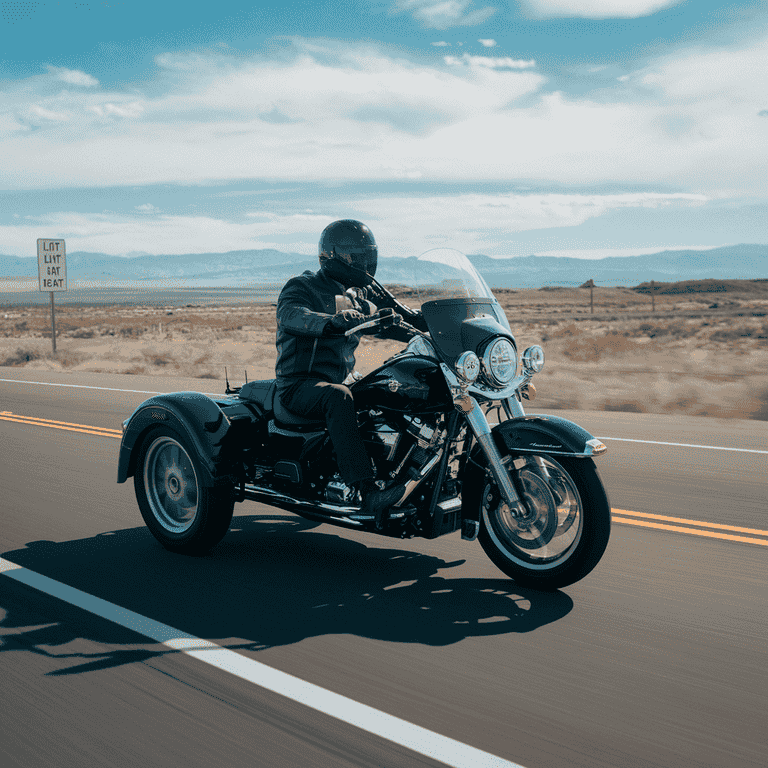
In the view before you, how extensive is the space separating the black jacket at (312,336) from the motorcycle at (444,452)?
0.17m

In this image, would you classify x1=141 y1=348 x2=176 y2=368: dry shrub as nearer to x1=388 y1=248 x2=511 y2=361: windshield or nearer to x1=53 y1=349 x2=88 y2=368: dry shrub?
x1=53 y1=349 x2=88 y2=368: dry shrub

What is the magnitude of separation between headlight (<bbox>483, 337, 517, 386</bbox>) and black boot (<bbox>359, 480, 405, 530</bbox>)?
2.68 ft

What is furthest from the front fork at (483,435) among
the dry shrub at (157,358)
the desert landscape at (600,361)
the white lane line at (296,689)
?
the dry shrub at (157,358)

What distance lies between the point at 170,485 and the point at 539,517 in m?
2.66

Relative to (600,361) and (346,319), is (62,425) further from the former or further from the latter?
(600,361)

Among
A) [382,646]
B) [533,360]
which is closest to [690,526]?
[533,360]

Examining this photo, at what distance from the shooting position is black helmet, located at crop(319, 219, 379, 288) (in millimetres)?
5391

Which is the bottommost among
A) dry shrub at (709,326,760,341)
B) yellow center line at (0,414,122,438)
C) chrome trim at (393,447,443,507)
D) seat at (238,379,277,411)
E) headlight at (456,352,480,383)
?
yellow center line at (0,414,122,438)

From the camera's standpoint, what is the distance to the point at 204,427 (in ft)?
18.8

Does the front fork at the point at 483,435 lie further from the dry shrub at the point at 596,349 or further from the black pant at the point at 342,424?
the dry shrub at the point at 596,349

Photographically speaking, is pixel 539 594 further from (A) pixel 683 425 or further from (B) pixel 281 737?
(A) pixel 683 425

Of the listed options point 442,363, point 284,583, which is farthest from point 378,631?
point 442,363

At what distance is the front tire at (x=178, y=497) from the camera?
5730mm

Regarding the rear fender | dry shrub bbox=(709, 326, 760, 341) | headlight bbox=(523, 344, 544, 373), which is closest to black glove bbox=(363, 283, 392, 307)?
headlight bbox=(523, 344, 544, 373)
